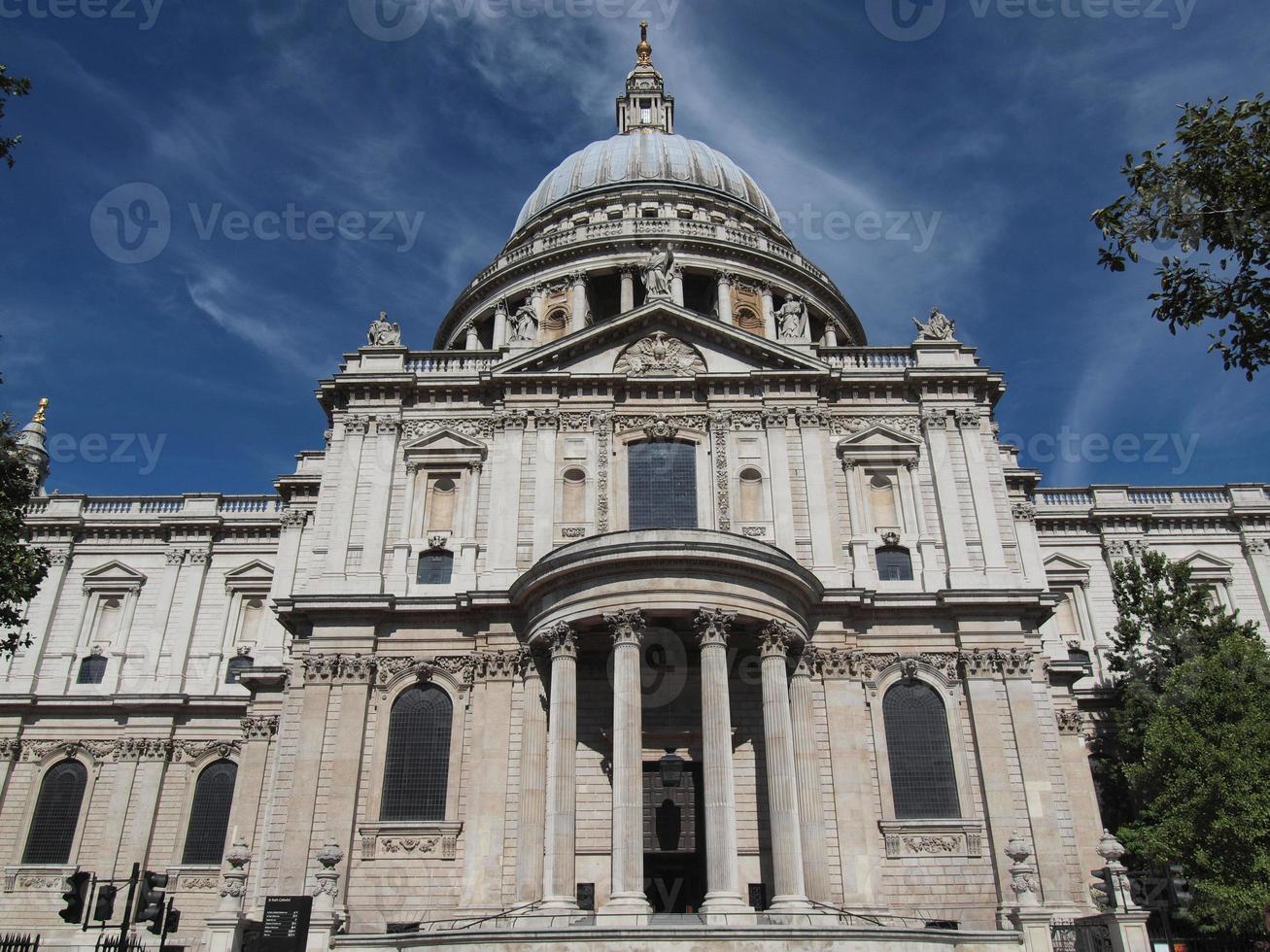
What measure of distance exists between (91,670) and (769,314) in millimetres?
34038

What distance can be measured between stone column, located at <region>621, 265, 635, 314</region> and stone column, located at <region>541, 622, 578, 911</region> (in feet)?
73.6

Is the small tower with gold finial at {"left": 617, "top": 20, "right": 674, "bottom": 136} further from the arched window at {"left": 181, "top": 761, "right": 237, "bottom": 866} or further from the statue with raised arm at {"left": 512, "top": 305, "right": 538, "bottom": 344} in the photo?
the arched window at {"left": 181, "top": 761, "right": 237, "bottom": 866}

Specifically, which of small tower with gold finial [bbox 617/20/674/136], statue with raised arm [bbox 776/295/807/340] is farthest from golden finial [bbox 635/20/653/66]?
statue with raised arm [bbox 776/295/807/340]

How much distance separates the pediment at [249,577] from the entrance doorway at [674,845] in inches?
928

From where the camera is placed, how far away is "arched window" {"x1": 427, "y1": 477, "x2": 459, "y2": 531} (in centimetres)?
3222

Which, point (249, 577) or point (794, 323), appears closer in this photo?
point (794, 323)

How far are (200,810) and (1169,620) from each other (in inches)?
1480

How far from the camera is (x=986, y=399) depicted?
33.9 metres

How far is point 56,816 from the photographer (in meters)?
39.8

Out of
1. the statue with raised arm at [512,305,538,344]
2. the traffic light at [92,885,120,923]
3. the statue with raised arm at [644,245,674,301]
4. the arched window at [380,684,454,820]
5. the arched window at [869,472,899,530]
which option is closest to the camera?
the traffic light at [92,885,120,923]

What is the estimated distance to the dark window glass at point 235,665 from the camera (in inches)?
1654

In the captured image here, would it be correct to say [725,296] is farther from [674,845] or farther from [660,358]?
[674,845]

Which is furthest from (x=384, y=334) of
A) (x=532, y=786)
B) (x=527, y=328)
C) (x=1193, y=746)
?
(x=1193, y=746)

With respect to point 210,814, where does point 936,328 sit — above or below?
above
